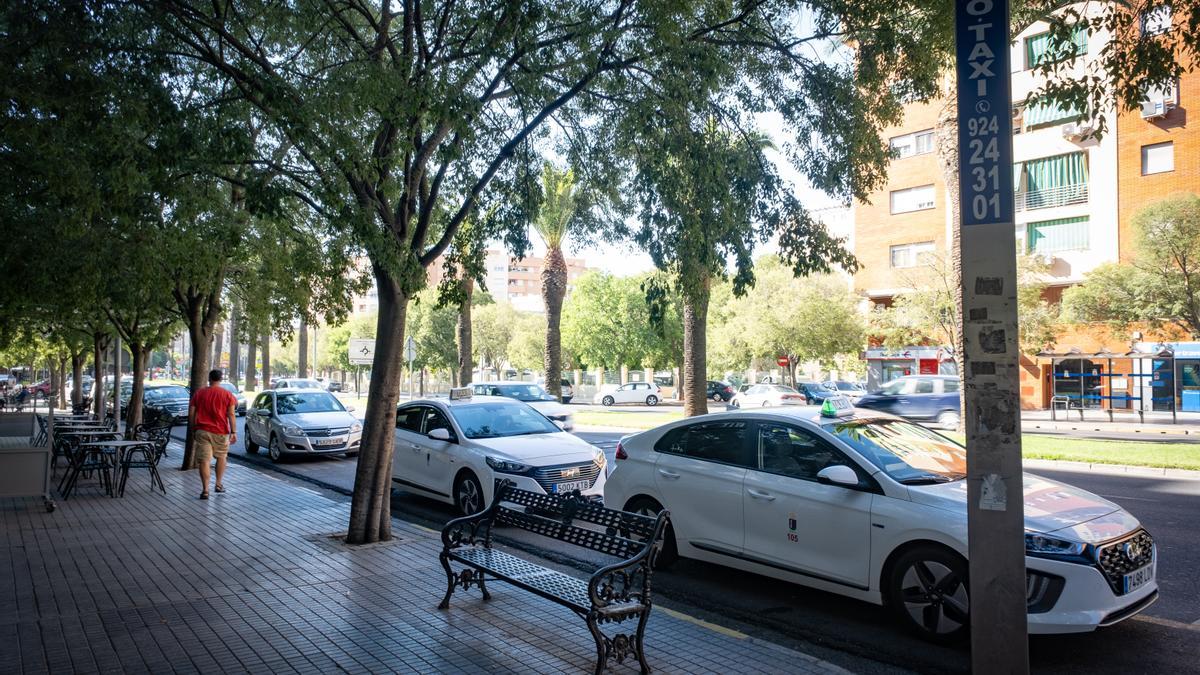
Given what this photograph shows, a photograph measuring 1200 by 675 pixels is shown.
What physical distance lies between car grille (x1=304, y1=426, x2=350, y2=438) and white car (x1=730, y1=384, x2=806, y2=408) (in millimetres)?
23856

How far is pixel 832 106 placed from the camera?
8.52 m

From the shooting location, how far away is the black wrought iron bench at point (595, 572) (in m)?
4.81

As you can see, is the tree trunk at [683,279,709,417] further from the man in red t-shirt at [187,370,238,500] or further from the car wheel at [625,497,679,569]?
the car wheel at [625,497,679,569]

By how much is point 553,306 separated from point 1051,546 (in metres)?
26.8

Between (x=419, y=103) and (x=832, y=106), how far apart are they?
426 cm

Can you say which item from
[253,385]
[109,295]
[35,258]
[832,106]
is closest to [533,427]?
[832,106]

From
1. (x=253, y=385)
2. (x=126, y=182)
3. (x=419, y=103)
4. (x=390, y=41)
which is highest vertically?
(x=390, y=41)

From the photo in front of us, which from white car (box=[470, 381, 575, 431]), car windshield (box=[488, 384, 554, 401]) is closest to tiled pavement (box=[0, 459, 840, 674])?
white car (box=[470, 381, 575, 431])

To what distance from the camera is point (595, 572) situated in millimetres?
5883

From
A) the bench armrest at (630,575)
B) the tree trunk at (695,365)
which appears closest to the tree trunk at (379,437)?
the bench armrest at (630,575)

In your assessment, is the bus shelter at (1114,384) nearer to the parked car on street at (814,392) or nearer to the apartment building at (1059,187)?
the apartment building at (1059,187)

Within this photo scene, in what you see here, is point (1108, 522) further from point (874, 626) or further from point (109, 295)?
point (109, 295)

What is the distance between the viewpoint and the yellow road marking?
5594 millimetres

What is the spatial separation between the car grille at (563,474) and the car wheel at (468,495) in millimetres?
803
